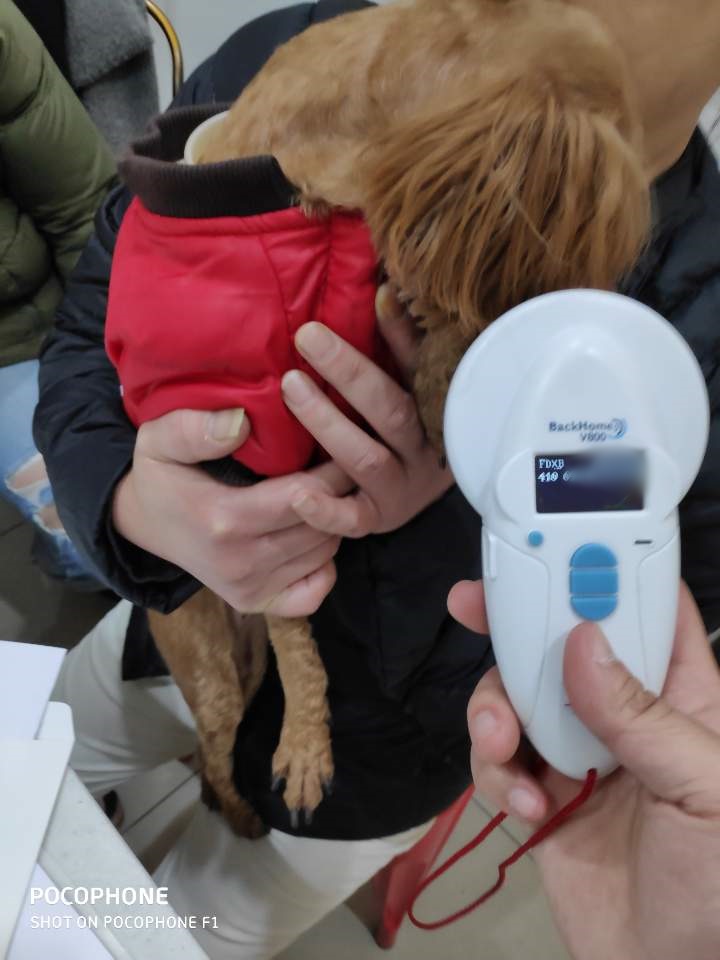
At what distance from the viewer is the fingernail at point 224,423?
594 mm

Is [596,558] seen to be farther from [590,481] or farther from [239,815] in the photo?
[239,815]

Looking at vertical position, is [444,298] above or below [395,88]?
below

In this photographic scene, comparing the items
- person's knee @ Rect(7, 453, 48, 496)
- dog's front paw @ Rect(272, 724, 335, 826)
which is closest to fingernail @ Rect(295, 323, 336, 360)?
dog's front paw @ Rect(272, 724, 335, 826)

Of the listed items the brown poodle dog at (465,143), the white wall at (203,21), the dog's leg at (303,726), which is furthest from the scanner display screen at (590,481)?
the white wall at (203,21)

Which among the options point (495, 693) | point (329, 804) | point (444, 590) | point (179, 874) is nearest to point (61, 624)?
point (179, 874)

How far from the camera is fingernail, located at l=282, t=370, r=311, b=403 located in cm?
58

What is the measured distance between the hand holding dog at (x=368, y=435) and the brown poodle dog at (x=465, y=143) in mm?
66

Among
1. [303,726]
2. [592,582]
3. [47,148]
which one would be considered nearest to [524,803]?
[592,582]

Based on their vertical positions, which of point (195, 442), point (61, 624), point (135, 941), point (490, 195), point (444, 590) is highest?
point (490, 195)

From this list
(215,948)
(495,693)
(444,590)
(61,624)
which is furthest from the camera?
(61,624)

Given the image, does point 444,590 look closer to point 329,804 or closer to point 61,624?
point 329,804

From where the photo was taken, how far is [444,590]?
0.74 m

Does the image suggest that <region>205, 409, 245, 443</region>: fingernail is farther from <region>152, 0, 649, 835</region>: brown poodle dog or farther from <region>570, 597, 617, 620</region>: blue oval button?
<region>570, 597, 617, 620</region>: blue oval button

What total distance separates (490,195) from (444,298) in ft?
0.27
